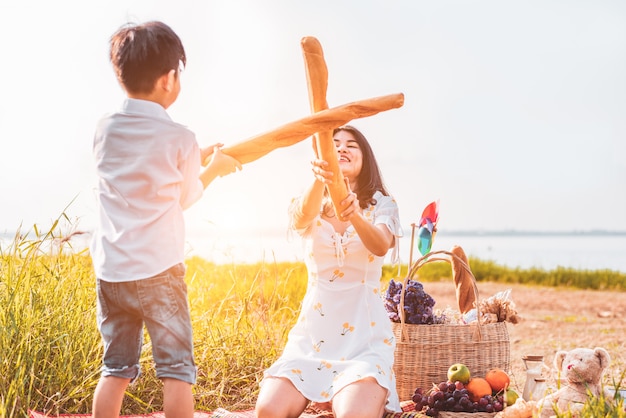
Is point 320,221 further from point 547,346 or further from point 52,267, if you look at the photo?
point 547,346

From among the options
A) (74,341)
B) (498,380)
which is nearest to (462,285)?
(498,380)

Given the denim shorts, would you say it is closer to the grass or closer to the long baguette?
the long baguette

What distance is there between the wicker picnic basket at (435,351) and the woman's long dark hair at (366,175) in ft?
2.11

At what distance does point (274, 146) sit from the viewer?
3.22 meters

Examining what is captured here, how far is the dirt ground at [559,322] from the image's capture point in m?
6.85

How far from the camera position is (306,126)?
3.16 meters

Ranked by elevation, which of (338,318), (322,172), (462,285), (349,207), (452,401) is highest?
(322,172)

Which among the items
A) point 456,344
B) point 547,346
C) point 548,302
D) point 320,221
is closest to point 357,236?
point 320,221

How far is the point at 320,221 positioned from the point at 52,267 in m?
2.05

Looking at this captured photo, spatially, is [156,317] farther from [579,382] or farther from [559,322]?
[559,322]

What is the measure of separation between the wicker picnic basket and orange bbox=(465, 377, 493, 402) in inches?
8.1

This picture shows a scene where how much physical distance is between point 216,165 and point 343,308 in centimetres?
108

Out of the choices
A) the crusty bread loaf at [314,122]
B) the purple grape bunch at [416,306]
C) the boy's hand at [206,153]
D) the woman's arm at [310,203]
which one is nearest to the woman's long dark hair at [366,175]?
the woman's arm at [310,203]

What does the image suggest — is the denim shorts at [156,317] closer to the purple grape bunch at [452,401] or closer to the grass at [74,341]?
the grass at [74,341]
